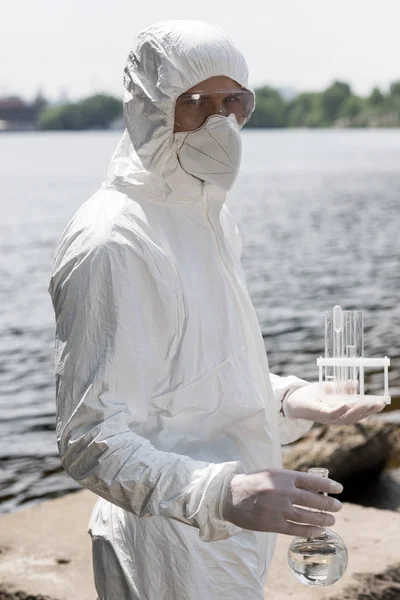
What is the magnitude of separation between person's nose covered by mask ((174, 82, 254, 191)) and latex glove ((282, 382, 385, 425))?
0.52 metres

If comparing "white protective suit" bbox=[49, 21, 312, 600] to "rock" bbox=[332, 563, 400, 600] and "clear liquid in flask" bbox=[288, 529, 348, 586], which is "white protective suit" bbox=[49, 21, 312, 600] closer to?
"clear liquid in flask" bbox=[288, 529, 348, 586]

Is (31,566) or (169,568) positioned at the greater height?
(169,568)

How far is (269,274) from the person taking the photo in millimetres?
16516

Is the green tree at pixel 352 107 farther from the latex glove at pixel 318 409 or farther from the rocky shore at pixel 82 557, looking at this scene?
the latex glove at pixel 318 409

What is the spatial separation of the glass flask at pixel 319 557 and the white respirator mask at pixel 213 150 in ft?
2.39

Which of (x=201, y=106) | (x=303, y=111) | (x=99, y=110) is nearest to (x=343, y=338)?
(x=201, y=106)

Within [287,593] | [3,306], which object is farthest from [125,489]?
[3,306]

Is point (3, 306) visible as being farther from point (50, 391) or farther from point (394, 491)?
point (394, 491)

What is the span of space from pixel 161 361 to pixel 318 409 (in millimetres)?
431

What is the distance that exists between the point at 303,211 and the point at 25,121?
72546 mm

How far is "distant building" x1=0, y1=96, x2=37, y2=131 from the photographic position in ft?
303

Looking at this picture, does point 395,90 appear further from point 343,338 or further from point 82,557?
point 343,338

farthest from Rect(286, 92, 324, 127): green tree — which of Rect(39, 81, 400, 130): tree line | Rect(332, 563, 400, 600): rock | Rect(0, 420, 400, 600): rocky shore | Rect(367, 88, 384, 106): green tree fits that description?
Rect(332, 563, 400, 600): rock

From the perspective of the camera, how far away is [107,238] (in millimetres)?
1853
